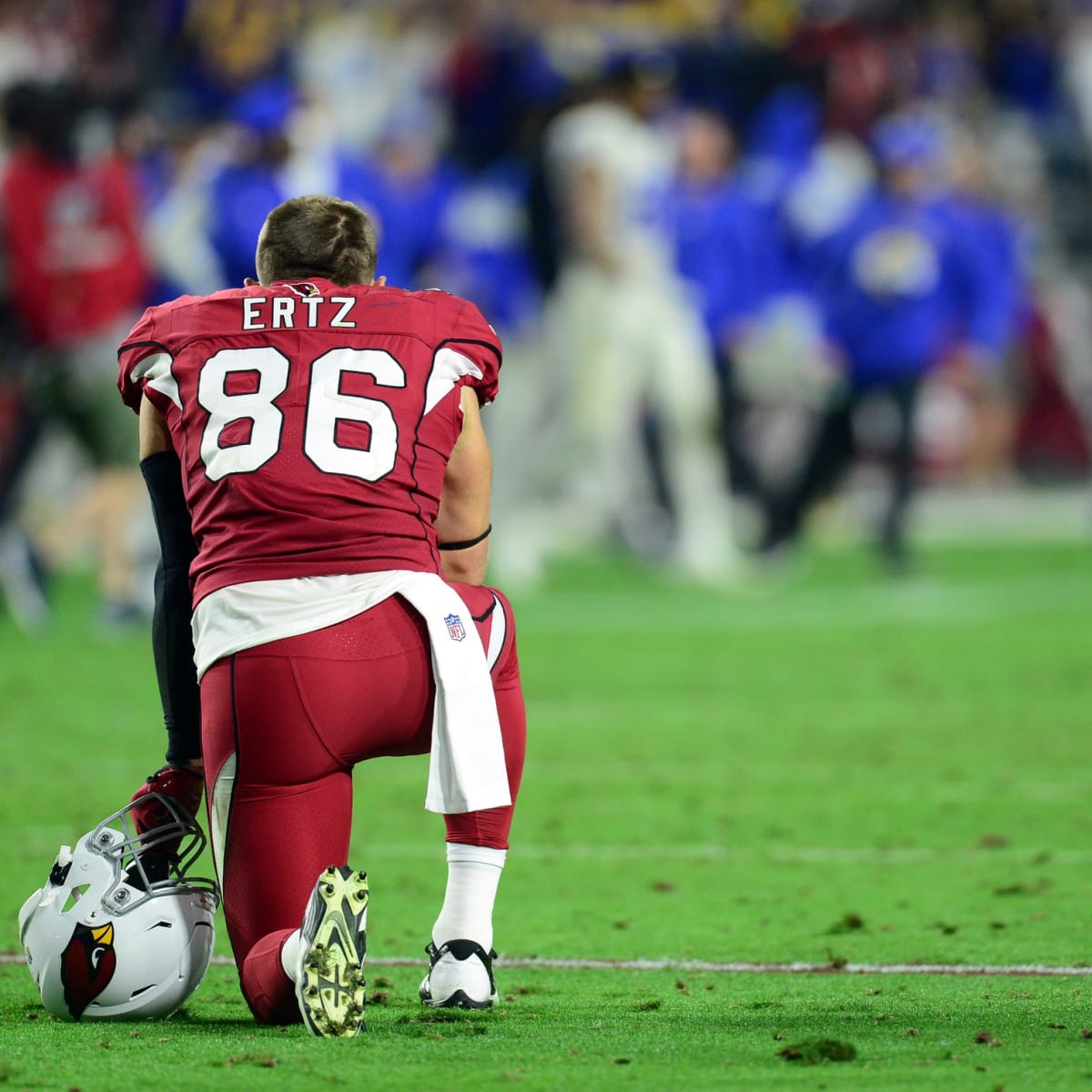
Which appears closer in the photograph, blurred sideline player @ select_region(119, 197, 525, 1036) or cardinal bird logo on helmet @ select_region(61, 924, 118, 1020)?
blurred sideline player @ select_region(119, 197, 525, 1036)

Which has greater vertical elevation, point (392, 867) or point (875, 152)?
point (875, 152)

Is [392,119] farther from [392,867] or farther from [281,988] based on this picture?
[281,988]

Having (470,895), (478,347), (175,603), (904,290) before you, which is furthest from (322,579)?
(904,290)

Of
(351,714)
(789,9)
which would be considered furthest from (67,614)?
(789,9)

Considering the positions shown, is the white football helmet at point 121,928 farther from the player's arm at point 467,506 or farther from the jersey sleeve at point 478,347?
the jersey sleeve at point 478,347

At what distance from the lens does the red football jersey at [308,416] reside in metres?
3.72

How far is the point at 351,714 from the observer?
3.67 m

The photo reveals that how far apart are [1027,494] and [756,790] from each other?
43.3ft

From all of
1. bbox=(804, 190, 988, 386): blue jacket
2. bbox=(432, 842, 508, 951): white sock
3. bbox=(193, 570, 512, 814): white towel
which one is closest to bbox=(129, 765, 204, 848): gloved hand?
bbox=(193, 570, 512, 814): white towel

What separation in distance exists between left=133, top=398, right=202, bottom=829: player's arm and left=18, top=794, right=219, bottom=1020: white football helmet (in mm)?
104

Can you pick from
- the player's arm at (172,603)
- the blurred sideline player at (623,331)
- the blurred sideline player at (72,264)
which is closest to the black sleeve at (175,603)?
the player's arm at (172,603)

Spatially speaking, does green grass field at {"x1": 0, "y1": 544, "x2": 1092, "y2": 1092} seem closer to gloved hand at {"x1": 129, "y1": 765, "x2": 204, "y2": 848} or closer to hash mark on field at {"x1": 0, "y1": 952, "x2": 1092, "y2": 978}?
hash mark on field at {"x1": 0, "y1": 952, "x2": 1092, "y2": 978}

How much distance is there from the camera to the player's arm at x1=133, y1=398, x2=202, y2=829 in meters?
3.98

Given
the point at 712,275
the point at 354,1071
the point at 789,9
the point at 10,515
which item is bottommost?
the point at 354,1071
